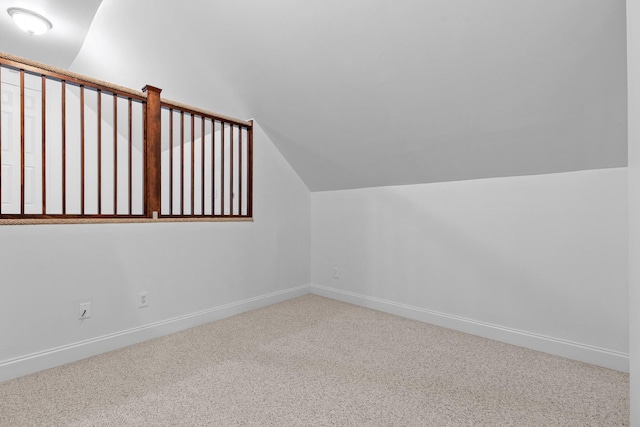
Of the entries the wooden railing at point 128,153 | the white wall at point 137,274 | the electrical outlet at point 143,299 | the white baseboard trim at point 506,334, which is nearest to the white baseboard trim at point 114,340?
the white wall at point 137,274

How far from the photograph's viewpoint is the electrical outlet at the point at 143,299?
211cm

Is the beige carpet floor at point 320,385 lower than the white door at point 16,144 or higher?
lower

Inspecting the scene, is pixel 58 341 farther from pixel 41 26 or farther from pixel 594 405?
pixel 594 405

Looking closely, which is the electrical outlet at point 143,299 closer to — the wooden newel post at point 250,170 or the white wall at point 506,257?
the wooden newel post at point 250,170

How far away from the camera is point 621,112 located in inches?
58.9

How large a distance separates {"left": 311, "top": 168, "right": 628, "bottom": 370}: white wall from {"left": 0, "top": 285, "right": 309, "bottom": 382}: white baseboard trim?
108 cm

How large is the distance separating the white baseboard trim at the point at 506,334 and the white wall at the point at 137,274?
0.94 metres

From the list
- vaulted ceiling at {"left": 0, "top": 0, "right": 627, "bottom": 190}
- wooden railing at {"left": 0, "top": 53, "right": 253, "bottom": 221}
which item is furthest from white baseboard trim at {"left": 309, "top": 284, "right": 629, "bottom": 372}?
wooden railing at {"left": 0, "top": 53, "right": 253, "bottom": 221}

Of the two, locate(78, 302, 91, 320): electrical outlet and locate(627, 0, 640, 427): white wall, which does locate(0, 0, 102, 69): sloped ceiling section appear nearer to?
locate(78, 302, 91, 320): electrical outlet

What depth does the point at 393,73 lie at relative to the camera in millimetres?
1839

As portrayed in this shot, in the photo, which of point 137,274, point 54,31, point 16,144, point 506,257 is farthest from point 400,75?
point 16,144

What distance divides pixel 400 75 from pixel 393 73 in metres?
0.04

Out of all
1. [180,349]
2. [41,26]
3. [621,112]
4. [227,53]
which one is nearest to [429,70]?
[621,112]

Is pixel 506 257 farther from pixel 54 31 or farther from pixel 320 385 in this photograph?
pixel 54 31
